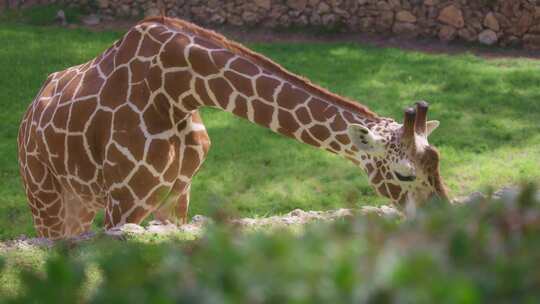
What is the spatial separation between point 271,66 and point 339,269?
340 cm

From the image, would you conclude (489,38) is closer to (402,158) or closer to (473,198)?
(402,158)

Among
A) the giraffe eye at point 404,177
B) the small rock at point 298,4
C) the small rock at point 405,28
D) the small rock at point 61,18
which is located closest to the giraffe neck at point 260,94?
the giraffe eye at point 404,177

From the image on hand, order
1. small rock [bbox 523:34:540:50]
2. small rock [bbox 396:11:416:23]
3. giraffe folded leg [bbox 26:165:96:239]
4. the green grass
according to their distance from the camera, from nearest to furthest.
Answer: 1. giraffe folded leg [bbox 26:165:96:239]
2. the green grass
3. small rock [bbox 523:34:540:50]
4. small rock [bbox 396:11:416:23]

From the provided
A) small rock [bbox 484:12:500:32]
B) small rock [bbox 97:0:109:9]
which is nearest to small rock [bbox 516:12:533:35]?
small rock [bbox 484:12:500:32]

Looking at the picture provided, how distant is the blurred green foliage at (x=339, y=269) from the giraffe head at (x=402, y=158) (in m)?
2.45

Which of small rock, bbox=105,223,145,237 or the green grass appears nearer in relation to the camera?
small rock, bbox=105,223,145,237

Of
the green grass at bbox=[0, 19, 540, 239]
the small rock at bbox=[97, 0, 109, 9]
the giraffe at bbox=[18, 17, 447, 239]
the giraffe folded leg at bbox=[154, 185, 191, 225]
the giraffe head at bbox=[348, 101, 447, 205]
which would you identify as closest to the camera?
the giraffe head at bbox=[348, 101, 447, 205]

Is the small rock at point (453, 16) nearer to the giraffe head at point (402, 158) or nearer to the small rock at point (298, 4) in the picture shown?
the small rock at point (298, 4)

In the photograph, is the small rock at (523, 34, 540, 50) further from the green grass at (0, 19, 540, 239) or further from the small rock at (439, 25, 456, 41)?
the small rock at (439, 25, 456, 41)

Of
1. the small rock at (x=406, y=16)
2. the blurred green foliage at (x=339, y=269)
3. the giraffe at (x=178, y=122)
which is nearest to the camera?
the blurred green foliage at (x=339, y=269)

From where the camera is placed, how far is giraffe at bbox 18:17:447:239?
15.5ft

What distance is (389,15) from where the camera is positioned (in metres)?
12.8

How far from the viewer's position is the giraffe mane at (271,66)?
4957mm

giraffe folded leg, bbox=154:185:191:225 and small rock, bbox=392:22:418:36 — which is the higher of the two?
giraffe folded leg, bbox=154:185:191:225
